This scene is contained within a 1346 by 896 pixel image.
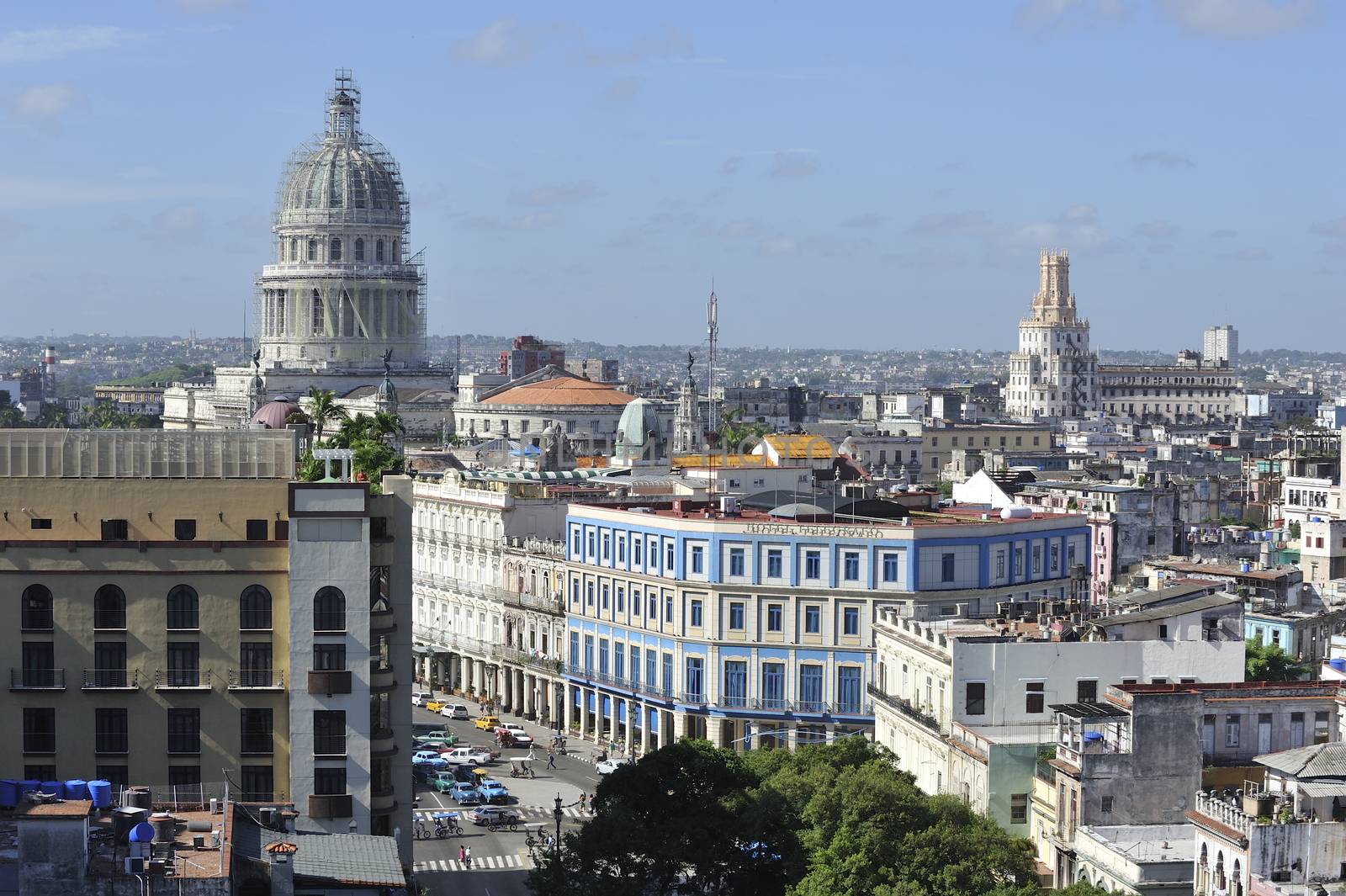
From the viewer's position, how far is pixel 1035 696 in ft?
280

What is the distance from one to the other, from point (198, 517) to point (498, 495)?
72763 millimetres

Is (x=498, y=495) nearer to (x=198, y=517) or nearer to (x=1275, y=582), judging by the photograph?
(x=1275, y=582)

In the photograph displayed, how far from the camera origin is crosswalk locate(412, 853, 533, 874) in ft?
311

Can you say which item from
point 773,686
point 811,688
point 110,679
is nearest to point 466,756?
point 773,686

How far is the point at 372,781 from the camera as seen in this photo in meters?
70.4

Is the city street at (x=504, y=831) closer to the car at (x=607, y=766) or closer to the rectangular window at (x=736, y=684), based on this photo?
the car at (x=607, y=766)

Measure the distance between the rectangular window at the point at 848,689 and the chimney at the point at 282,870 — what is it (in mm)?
59317

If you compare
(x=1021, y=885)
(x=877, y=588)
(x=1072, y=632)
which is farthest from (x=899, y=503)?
(x=1021, y=885)

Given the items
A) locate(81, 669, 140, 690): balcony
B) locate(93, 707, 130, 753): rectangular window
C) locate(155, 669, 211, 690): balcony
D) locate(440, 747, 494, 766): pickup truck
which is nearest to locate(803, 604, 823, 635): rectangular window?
locate(440, 747, 494, 766): pickup truck

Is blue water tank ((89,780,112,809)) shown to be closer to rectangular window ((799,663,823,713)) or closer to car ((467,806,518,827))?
car ((467,806,518,827))

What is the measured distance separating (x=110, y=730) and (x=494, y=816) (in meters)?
36.9

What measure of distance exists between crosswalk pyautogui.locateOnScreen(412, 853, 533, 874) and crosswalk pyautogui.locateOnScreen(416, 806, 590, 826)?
6.89 metres

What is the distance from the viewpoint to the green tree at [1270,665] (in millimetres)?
104438

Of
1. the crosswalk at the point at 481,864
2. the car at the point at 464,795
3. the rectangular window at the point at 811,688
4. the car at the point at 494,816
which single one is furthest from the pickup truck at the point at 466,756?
the crosswalk at the point at 481,864
